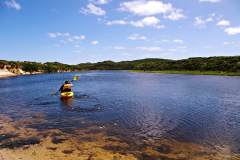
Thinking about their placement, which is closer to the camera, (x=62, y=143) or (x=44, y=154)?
(x=44, y=154)

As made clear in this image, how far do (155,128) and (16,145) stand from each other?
1340 centimetres

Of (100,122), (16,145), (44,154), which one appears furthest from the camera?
(100,122)

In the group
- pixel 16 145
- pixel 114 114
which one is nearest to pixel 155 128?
pixel 114 114

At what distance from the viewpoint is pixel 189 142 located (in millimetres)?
21156

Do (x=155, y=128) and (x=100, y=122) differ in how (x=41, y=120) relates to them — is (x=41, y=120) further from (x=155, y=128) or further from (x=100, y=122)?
(x=155, y=128)

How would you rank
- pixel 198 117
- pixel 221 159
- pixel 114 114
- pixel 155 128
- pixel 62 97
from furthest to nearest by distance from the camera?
1. pixel 62 97
2. pixel 114 114
3. pixel 198 117
4. pixel 155 128
5. pixel 221 159

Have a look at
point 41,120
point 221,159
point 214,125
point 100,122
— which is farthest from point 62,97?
point 221,159

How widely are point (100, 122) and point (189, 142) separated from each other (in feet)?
37.3

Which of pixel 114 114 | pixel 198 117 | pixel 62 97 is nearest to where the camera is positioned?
pixel 198 117

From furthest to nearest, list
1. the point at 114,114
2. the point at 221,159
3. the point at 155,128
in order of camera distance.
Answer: the point at 114,114
the point at 155,128
the point at 221,159

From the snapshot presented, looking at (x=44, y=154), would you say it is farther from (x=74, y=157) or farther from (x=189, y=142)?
(x=189, y=142)

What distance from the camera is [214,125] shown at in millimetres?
26766

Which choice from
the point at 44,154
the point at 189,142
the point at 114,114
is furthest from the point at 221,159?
the point at 114,114

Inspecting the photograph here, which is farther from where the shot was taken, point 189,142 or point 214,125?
point 214,125
